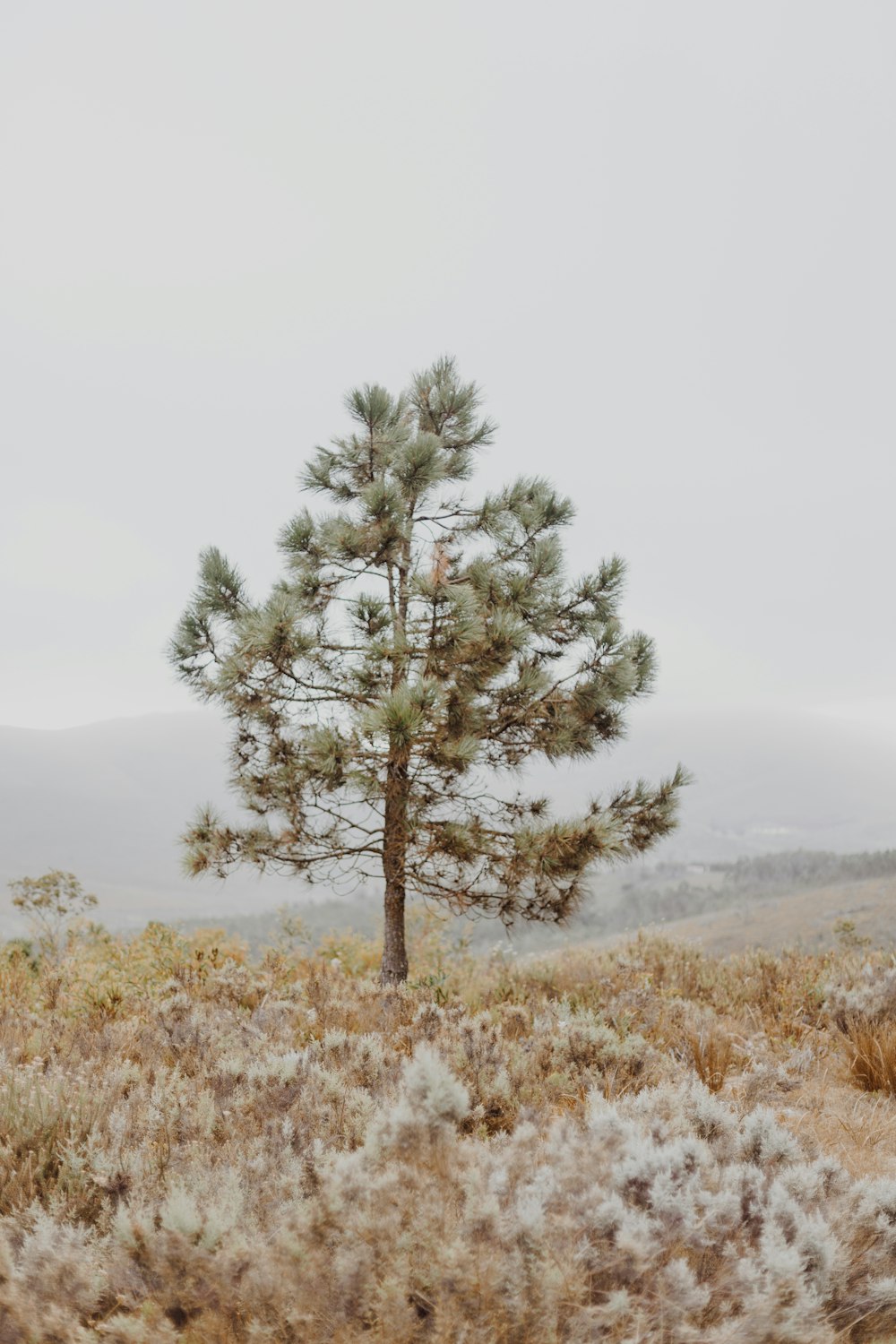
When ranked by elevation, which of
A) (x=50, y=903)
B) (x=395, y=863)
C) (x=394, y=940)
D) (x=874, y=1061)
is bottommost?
(x=874, y=1061)

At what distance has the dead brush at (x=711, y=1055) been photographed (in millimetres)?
4508

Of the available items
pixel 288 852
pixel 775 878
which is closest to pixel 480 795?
pixel 288 852

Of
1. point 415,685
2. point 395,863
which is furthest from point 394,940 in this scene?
point 415,685

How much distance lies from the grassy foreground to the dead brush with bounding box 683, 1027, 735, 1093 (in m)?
0.05

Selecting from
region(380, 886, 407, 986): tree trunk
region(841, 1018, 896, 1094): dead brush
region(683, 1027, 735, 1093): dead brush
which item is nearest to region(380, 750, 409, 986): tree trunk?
region(380, 886, 407, 986): tree trunk

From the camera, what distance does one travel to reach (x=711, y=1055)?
4762 mm

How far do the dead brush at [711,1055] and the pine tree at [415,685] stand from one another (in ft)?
5.98

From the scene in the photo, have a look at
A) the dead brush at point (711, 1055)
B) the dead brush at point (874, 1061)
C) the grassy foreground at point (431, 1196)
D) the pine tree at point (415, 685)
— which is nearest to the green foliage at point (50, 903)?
the pine tree at point (415, 685)

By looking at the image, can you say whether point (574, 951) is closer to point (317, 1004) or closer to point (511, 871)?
point (511, 871)

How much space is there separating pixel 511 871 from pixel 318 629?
3.11 m

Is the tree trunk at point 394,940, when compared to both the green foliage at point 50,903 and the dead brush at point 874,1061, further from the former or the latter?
the green foliage at point 50,903

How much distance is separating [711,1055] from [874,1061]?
1.04 m

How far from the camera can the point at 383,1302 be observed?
1982 mm

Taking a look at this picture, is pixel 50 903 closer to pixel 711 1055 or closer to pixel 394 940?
pixel 394 940
